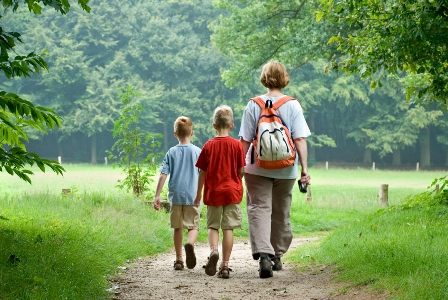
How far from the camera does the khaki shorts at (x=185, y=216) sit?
7.40 m

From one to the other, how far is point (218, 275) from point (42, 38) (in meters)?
53.3

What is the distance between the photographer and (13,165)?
18.8ft

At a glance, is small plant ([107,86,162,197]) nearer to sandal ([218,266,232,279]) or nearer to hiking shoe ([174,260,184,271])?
hiking shoe ([174,260,184,271])

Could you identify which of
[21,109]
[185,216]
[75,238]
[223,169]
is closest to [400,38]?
[223,169]

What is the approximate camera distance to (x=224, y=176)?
6586 millimetres

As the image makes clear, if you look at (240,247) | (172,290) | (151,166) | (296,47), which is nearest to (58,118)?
(172,290)

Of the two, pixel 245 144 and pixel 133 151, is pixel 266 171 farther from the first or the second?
pixel 133 151

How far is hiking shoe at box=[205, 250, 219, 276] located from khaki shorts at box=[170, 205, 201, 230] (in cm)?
85

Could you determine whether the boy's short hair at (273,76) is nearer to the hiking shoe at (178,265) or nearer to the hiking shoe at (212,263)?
the hiking shoe at (212,263)

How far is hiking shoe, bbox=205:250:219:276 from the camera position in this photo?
6.51 meters

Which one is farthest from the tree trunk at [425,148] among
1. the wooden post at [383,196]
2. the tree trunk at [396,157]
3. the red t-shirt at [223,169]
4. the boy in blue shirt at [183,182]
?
the red t-shirt at [223,169]

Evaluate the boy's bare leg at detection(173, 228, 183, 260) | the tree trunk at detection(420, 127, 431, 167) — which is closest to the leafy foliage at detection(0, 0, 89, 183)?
the boy's bare leg at detection(173, 228, 183, 260)

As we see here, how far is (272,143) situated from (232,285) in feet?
4.61

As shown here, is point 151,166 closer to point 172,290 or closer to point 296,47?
point 172,290
